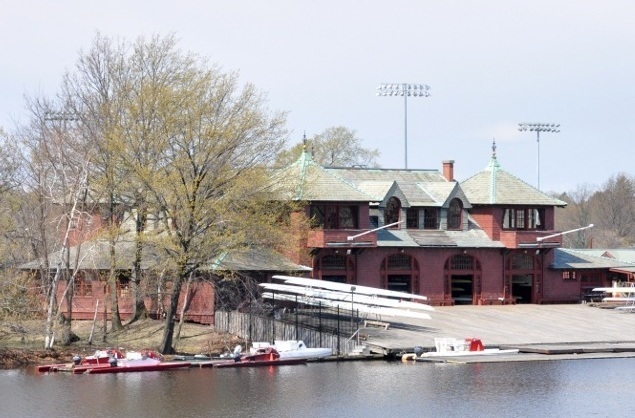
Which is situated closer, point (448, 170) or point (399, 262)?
point (399, 262)

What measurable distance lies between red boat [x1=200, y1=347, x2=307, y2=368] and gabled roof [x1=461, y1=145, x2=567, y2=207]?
23.2 meters

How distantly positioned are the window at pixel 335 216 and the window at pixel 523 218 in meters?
10.2

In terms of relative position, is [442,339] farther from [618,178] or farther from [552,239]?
[618,178]

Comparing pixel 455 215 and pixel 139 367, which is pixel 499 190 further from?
pixel 139 367

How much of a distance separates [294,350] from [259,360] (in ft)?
5.57

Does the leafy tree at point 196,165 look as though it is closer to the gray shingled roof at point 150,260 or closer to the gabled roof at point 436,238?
the gray shingled roof at point 150,260

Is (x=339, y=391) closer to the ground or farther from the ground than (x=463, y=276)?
closer to the ground

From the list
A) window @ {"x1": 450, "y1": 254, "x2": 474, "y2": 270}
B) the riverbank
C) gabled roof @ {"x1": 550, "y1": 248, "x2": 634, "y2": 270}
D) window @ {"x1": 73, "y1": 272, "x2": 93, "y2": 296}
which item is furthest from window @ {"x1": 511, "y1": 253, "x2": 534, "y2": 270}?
window @ {"x1": 73, "y1": 272, "x2": 93, "y2": 296}

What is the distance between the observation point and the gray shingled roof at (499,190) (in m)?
70.1

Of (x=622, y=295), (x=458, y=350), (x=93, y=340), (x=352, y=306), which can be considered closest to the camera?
(x=458, y=350)

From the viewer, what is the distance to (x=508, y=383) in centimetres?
4409

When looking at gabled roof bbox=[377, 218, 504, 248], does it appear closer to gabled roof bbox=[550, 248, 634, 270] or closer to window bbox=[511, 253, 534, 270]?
window bbox=[511, 253, 534, 270]

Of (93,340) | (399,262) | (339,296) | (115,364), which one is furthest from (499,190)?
(115,364)

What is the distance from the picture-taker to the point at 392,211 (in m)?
68.2
